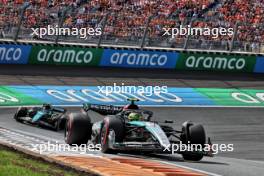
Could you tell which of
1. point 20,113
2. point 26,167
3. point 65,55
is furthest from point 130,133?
point 65,55

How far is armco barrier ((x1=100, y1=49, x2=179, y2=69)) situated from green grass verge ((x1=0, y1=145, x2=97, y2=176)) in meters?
18.2

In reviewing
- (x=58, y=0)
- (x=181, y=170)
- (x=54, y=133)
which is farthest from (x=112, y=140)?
(x=58, y=0)

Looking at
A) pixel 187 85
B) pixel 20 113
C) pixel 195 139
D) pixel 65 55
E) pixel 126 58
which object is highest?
pixel 126 58

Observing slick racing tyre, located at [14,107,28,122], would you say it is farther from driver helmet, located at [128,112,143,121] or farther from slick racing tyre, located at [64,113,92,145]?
driver helmet, located at [128,112,143,121]

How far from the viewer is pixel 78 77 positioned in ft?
94.0

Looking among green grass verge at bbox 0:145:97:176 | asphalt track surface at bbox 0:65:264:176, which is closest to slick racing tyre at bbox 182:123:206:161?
green grass verge at bbox 0:145:97:176

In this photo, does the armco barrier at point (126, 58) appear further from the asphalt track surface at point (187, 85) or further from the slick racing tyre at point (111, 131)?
the slick racing tyre at point (111, 131)

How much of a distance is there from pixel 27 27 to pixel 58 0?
233 inches

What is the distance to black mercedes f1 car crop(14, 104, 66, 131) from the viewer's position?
21.2 metres

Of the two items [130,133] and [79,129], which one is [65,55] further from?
[130,133]

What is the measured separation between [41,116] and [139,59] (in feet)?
30.6

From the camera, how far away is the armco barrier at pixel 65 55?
2847 cm

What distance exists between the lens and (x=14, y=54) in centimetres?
2805

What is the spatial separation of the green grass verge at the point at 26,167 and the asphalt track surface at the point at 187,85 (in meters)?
7.98
